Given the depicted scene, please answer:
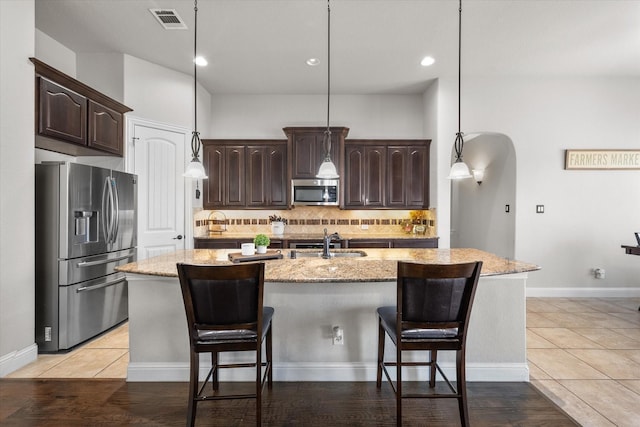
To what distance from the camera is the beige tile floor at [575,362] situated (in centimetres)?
211

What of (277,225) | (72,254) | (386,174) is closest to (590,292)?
(386,174)

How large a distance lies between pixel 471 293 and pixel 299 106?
4226mm

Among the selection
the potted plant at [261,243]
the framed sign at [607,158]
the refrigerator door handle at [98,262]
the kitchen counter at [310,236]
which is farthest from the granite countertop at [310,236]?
the framed sign at [607,158]

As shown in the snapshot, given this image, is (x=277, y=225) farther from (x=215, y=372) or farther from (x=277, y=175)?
(x=215, y=372)

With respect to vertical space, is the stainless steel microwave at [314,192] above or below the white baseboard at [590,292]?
above

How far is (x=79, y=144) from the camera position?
314 cm

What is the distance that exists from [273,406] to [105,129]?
10.5ft

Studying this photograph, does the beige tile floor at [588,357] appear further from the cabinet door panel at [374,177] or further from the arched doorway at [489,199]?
the cabinet door panel at [374,177]

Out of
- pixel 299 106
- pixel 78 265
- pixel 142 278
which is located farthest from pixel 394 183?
pixel 78 265

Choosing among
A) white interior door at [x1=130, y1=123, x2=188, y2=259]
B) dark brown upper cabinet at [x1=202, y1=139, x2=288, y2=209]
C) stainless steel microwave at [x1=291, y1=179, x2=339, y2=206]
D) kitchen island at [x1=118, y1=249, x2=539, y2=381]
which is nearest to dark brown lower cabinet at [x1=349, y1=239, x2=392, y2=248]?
stainless steel microwave at [x1=291, y1=179, x2=339, y2=206]

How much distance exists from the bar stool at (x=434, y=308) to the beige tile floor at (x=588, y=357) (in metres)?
0.98

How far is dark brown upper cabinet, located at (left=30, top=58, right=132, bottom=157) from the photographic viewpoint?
2.77 metres

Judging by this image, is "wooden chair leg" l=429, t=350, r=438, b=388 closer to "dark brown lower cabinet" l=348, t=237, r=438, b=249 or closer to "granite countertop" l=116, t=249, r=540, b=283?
"granite countertop" l=116, t=249, r=540, b=283

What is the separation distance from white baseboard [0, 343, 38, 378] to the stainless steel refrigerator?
13cm
